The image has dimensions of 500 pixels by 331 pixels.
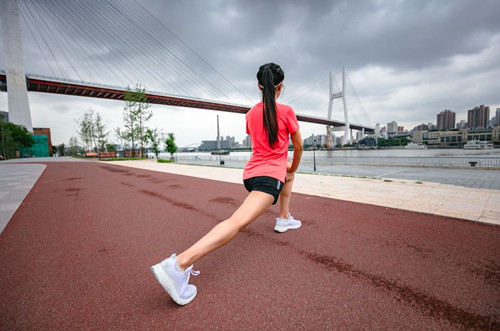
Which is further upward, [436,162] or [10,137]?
[10,137]

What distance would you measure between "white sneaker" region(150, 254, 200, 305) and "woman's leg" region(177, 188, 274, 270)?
0.13ft

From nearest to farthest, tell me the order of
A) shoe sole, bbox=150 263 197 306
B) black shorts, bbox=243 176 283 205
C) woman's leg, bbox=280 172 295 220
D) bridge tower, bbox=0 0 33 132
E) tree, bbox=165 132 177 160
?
shoe sole, bbox=150 263 197 306 → black shorts, bbox=243 176 283 205 → woman's leg, bbox=280 172 295 220 → bridge tower, bbox=0 0 33 132 → tree, bbox=165 132 177 160

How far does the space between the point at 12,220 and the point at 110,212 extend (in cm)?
139

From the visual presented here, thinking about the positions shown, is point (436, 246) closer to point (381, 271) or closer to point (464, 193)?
point (381, 271)

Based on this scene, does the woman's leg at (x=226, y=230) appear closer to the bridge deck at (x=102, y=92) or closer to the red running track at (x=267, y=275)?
the red running track at (x=267, y=275)

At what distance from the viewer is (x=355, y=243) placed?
7.87ft

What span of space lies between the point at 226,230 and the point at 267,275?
0.65 meters

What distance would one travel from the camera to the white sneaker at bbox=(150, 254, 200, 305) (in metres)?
1.36

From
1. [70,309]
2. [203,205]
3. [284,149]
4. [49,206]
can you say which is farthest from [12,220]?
[284,149]

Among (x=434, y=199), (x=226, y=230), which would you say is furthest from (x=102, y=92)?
(x=434, y=199)

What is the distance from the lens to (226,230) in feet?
4.96

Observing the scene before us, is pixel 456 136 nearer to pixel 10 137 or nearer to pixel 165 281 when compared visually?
pixel 165 281

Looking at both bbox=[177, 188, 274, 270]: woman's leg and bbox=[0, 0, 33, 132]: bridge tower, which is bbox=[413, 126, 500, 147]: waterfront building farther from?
bbox=[0, 0, 33, 132]: bridge tower

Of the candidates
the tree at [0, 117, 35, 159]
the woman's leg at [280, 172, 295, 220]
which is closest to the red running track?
the woman's leg at [280, 172, 295, 220]
